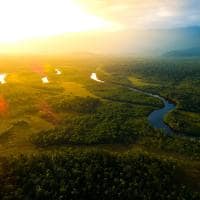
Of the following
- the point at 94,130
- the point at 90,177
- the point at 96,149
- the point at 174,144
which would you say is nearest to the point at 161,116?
the point at 174,144

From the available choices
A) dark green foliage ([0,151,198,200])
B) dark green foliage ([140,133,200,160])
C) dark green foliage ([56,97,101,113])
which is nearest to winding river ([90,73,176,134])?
dark green foliage ([140,133,200,160])

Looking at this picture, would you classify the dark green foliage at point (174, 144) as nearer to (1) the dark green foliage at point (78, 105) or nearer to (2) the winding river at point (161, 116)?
(2) the winding river at point (161, 116)

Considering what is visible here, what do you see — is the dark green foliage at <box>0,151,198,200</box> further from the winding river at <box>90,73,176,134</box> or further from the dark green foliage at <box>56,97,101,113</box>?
the dark green foliage at <box>56,97,101,113</box>

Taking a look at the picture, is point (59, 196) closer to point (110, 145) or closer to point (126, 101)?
point (110, 145)

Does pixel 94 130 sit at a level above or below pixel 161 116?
above

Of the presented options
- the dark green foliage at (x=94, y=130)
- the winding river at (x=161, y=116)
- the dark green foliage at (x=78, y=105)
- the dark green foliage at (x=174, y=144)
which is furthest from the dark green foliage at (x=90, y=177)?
the dark green foliage at (x=78, y=105)

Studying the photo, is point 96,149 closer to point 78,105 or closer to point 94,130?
point 94,130

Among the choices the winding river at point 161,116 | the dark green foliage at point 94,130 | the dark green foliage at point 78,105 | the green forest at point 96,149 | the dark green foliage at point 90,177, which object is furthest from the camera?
the dark green foliage at point 78,105

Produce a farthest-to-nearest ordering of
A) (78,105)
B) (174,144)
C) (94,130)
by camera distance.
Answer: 1. (78,105)
2. (94,130)
3. (174,144)
